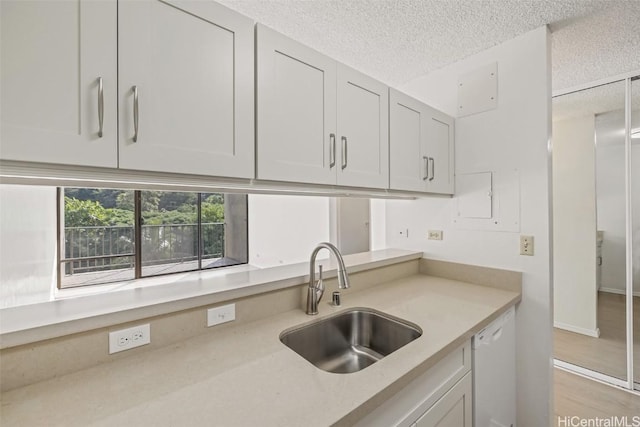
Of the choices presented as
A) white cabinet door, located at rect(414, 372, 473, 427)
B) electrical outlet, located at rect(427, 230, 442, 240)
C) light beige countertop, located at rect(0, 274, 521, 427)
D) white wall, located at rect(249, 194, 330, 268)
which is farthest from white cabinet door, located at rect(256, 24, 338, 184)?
white wall, located at rect(249, 194, 330, 268)

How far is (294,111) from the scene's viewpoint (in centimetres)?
112

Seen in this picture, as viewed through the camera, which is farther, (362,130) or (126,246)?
(126,246)

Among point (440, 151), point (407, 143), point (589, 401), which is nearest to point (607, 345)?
point (589, 401)

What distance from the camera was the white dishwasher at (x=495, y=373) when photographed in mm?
1241

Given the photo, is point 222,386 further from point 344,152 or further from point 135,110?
point 344,152

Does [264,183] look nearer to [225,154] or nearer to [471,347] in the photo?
[225,154]

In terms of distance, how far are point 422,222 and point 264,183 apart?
4.80 feet

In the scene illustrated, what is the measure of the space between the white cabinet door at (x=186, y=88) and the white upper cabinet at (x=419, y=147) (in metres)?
0.86

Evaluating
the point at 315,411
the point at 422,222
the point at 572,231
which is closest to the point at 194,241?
the point at 422,222

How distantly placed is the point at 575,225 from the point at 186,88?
Answer: 349 centimetres

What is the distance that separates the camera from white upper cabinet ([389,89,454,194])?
5.11ft

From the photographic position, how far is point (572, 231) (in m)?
2.76

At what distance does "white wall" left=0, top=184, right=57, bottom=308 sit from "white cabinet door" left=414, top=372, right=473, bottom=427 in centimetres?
209

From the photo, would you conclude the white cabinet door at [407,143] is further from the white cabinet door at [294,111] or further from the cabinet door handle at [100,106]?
the cabinet door handle at [100,106]
